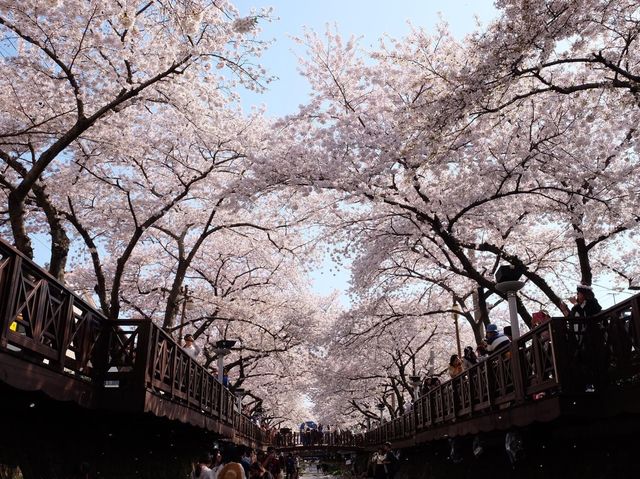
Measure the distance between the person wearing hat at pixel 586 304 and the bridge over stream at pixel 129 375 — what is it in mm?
403

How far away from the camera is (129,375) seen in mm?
8312

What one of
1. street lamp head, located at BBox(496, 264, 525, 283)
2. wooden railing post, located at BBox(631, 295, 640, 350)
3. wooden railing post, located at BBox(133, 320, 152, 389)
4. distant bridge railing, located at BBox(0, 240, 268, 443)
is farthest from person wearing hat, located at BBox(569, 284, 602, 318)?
distant bridge railing, located at BBox(0, 240, 268, 443)

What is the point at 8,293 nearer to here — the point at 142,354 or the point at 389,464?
the point at 142,354

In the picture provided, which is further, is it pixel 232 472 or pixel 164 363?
pixel 164 363

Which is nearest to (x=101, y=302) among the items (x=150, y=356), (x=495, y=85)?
(x=150, y=356)

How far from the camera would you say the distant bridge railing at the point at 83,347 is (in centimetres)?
554

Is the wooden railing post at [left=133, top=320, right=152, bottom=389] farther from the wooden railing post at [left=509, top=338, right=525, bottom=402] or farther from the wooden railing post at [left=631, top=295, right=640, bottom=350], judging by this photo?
the wooden railing post at [left=631, top=295, right=640, bottom=350]

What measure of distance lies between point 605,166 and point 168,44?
10.7 metres

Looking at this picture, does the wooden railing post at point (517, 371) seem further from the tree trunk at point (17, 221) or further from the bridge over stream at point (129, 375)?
the tree trunk at point (17, 221)

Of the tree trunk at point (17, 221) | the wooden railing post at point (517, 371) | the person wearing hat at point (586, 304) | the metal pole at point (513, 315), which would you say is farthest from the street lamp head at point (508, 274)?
the tree trunk at point (17, 221)

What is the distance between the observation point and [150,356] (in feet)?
28.1

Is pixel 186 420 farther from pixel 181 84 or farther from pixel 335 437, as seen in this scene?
pixel 335 437

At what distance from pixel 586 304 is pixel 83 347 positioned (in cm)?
679

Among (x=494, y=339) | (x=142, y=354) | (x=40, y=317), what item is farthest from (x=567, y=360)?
(x=40, y=317)
